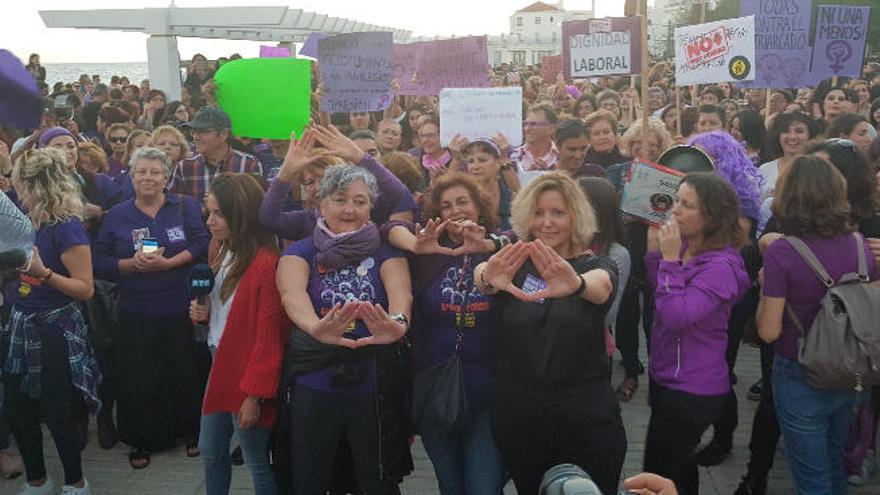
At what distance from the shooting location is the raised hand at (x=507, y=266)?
294 cm

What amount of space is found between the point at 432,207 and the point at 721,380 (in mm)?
1459

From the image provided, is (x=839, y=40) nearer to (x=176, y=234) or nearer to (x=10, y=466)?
(x=176, y=234)

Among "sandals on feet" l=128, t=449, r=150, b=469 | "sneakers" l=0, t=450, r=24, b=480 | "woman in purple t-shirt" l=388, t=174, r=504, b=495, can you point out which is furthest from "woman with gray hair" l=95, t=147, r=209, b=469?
"woman in purple t-shirt" l=388, t=174, r=504, b=495

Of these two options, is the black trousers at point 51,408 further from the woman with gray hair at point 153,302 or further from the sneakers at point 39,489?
the woman with gray hair at point 153,302

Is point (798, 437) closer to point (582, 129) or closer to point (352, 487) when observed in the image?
point (352, 487)

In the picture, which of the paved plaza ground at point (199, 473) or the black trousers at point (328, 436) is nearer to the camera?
the black trousers at point (328, 436)

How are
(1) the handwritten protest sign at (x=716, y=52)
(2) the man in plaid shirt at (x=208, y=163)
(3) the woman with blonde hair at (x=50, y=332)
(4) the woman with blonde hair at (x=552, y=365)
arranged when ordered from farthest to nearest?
(1) the handwritten protest sign at (x=716, y=52)
(2) the man in plaid shirt at (x=208, y=163)
(3) the woman with blonde hair at (x=50, y=332)
(4) the woman with blonde hair at (x=552, y=365)

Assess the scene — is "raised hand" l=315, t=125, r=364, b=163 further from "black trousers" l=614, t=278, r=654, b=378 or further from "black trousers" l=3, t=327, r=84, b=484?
"black trousers" l=614, t=278, r=654, b=378

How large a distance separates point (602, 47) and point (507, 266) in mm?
5851

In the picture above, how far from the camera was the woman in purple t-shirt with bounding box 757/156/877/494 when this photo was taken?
131 inches

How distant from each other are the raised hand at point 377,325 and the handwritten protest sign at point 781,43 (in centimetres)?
609

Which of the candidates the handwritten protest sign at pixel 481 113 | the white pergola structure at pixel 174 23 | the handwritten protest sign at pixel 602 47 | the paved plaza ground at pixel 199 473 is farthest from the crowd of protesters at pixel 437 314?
the white pergola structure at pixel 174 23

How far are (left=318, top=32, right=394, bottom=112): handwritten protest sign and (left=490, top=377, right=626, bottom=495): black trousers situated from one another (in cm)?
369

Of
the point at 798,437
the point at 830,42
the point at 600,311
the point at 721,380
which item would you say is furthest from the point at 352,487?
the point at 830,42
